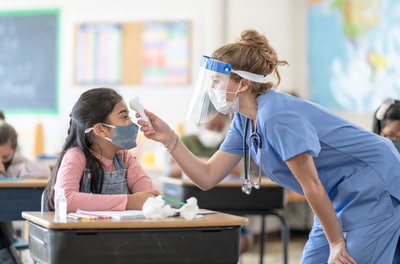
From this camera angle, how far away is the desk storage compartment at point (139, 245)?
7.25 ft

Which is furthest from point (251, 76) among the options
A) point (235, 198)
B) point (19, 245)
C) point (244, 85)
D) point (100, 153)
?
point (235, 198)

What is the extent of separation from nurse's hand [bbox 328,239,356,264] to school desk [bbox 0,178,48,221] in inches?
62.2

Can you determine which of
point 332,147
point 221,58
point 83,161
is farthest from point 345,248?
point 83,161

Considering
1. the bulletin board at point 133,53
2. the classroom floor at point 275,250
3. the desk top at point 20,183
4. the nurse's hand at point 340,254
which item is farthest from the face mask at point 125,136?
the bulletin board at point 133,53

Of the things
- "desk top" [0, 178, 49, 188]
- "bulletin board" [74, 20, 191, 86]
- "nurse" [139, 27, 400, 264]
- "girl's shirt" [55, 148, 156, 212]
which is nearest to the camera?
"nurse" [139, 27, 400, 264]

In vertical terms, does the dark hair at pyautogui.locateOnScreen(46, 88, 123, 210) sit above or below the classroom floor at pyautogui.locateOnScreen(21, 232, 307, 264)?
above

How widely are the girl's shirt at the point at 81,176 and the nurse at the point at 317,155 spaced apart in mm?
455

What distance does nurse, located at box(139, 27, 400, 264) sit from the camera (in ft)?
7.56

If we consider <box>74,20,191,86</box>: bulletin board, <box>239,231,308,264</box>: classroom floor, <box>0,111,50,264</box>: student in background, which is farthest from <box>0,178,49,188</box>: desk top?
<box>74,20,191,86</box>: bulletin board

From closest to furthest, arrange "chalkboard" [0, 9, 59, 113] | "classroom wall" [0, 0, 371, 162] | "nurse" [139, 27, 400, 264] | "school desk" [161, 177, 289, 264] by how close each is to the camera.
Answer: "nurse" [139, 27, 400, 264]
"school desk" [161, 177, 289, 264]
"classroom wall" [0, 0, 371, 162]
"chalkboard" [0, 9, 59, 113]

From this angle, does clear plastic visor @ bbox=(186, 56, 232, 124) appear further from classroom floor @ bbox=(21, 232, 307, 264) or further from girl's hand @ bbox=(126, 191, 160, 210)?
classroom floor @ bbox=(21, 232, 307, 264)

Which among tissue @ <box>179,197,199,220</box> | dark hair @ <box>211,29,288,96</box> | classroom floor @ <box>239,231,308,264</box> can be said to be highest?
dark hair @ <box>211,29,288,96</box>

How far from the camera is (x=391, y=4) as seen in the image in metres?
6.48

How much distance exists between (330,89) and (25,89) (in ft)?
9.04
